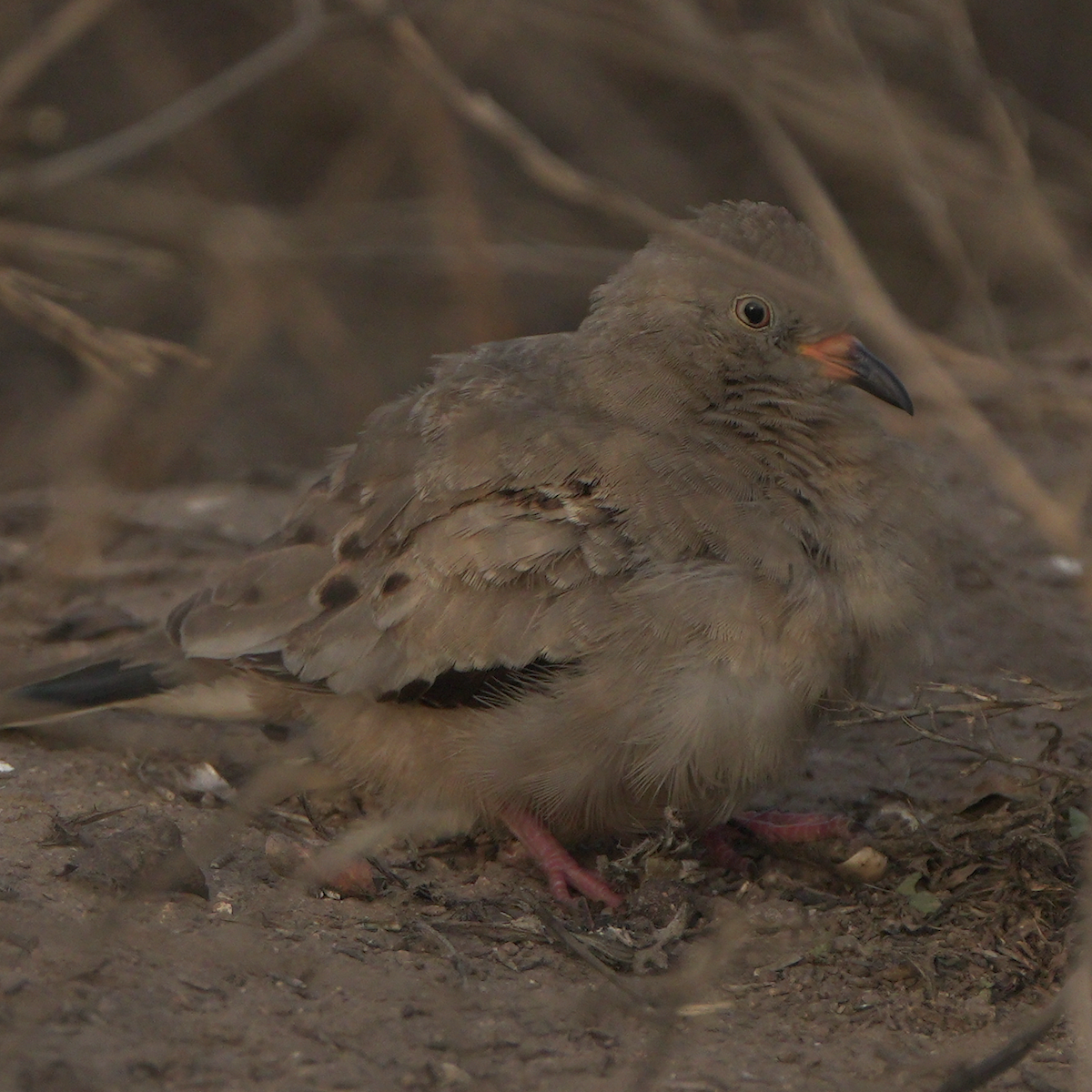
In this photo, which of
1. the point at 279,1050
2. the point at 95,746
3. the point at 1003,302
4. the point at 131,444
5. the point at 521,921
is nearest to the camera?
the point at 279,1050

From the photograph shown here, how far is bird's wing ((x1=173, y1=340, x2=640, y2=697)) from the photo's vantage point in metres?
3.89

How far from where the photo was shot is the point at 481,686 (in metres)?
3.95

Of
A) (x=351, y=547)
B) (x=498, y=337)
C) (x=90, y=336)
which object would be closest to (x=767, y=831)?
(x=351, y=547)

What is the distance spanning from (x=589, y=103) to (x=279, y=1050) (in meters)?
8.41

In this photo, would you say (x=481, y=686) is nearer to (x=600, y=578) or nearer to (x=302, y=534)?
(x=600, y=578)

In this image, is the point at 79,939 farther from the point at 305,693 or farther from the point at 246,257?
the point at 246,257

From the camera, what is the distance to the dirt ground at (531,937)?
300 cm

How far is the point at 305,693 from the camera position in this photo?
170 inches

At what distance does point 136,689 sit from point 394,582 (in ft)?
3.14

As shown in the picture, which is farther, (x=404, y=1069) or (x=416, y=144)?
(x=416, y=144)

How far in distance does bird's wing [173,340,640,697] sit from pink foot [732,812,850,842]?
87cm

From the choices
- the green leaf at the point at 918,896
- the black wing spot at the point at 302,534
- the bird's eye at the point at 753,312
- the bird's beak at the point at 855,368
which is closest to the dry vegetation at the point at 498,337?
the green leaf at the point at 918,896

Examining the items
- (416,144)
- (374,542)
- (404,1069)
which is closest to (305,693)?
(374,542)

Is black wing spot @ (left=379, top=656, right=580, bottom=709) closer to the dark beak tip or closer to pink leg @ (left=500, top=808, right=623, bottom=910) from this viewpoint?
pink leg @ (left=500, top=808, right=623, bottom=910)
